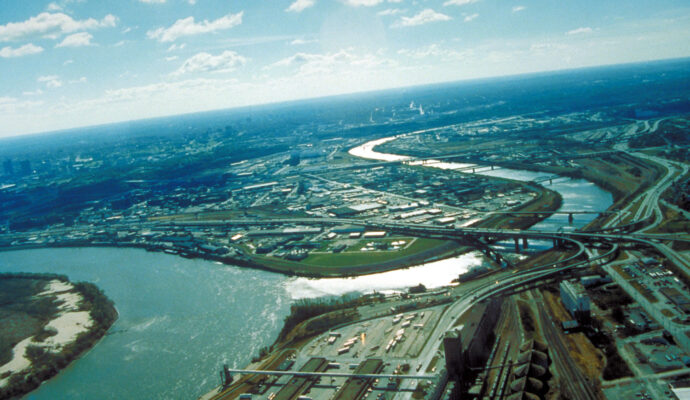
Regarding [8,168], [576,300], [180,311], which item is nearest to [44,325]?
[180,311]

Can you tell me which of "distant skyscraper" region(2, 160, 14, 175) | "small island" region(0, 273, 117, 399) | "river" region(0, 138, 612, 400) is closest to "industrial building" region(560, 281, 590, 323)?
"river" region(0, 138, 612, 400)

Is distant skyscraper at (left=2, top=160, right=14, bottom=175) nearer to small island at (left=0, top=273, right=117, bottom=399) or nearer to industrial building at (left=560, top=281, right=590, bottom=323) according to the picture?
small island at (left=0, top=273, right=117, bottom=399)

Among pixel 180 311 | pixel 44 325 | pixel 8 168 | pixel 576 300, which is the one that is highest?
pixel 8 168

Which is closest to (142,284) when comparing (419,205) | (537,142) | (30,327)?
(30,327)

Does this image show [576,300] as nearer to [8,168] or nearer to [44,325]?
[44,325]

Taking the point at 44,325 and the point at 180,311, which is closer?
the point at 44,325

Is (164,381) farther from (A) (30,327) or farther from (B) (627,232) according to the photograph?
(B) (627,232)
